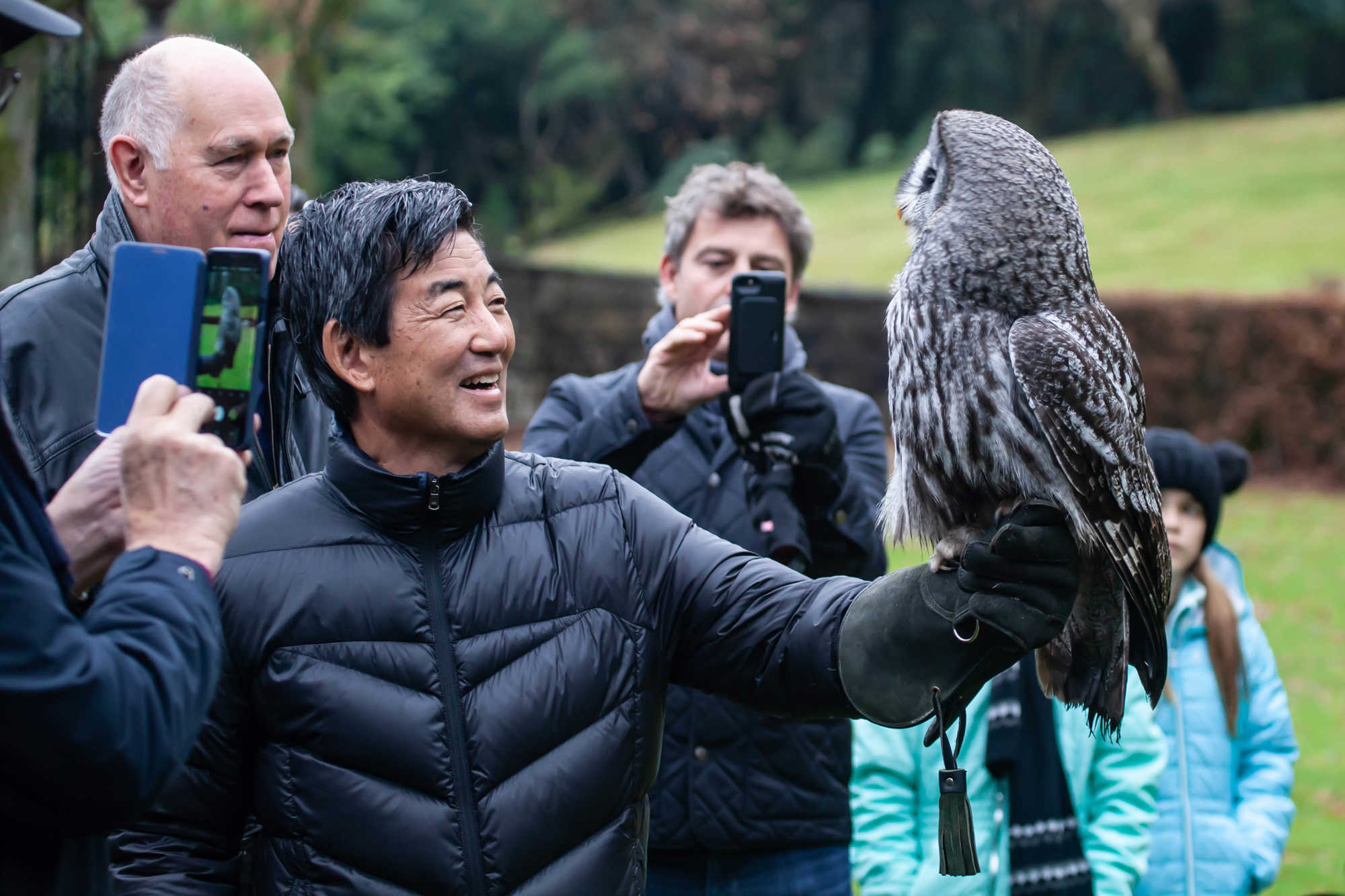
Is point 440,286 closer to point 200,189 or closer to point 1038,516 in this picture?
point 200,189

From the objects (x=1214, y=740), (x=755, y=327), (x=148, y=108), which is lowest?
(x=1214, y=740)

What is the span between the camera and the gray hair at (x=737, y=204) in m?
3.56

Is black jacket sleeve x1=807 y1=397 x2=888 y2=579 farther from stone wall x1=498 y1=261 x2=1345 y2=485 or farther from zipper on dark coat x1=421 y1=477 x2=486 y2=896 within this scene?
stone wall x1=498 y1=261 x2=1345 y2=485

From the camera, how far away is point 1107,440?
2.45m

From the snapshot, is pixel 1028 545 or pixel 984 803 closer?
pixel 1028 545

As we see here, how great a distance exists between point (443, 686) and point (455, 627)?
91mm

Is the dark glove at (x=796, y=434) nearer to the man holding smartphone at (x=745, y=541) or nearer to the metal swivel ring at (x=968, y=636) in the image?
the man holding smartphone at (x=745, y=541)

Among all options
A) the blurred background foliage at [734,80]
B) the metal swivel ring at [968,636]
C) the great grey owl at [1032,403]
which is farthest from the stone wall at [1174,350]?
the blurred background foliage at [734,80]

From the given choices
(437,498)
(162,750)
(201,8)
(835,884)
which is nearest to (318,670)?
(437,498)

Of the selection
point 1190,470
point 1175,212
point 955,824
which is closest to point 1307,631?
point 1190,470

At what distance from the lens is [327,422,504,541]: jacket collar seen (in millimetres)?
2057

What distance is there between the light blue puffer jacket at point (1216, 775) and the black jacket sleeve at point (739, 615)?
6.01 ft

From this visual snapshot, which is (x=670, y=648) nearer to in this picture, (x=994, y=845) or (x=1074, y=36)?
(x=994, y=845)

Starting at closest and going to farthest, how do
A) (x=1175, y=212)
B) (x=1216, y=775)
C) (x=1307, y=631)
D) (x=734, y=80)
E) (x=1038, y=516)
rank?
(x=1038, y=516), (x=1216, y=775), (x=1307, y=631), (x=1175, y=212), (x=734, y=80)
